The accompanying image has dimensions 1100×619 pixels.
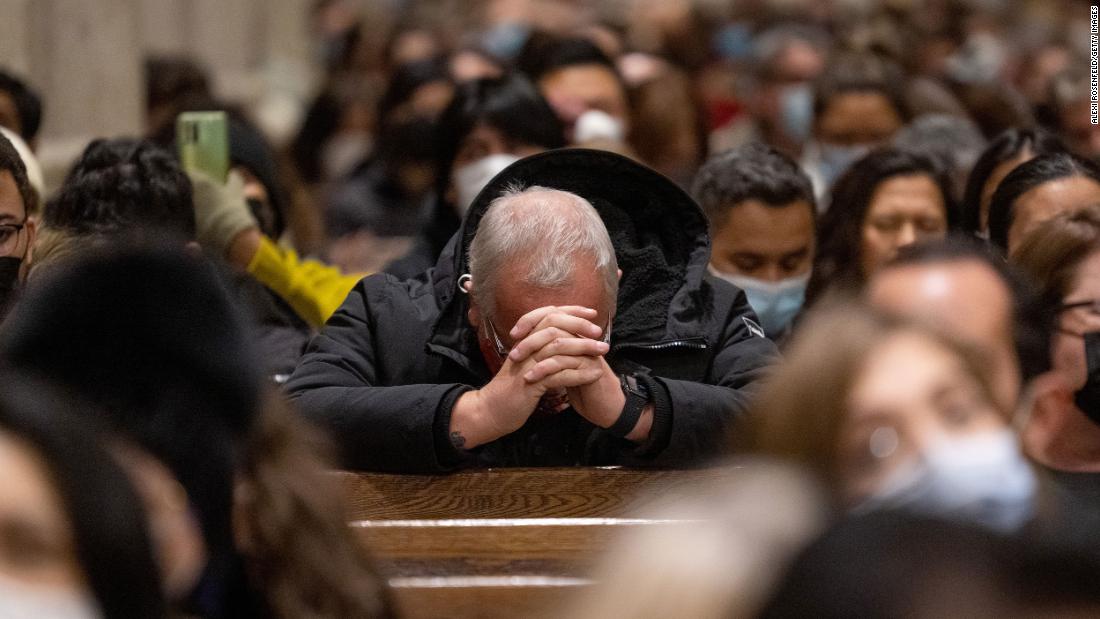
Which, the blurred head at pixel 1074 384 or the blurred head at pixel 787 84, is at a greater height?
the blurred head at pixel 1074 384

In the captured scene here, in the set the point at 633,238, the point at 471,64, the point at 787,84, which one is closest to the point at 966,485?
the point at 633,238

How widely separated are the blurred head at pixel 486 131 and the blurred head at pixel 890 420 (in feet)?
10.5

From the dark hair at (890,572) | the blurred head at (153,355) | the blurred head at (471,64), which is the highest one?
the blurred head at (153,355)

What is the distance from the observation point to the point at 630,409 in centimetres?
386

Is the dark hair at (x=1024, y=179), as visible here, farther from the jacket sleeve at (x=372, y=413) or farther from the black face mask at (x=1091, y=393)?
the jacket sleeve at (x=372, y=413)

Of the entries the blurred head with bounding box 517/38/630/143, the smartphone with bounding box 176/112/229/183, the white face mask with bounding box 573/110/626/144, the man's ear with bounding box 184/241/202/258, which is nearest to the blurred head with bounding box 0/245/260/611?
the man's ear with bounding box 184/241/202/258

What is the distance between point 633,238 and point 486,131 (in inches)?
45.6

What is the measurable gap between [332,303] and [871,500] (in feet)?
10.7

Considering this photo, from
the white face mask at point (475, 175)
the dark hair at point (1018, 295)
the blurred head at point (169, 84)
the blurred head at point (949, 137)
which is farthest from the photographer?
the blurred head at point (169, 84)

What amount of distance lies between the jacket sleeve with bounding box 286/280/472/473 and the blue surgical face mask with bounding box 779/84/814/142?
5.05 m

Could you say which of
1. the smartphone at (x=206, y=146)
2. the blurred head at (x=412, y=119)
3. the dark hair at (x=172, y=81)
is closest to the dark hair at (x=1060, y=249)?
the smartphone at (x=206, y=146)

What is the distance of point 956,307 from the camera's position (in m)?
2.60

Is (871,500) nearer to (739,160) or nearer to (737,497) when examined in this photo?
(737,497)

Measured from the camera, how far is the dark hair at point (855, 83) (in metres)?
7.64
